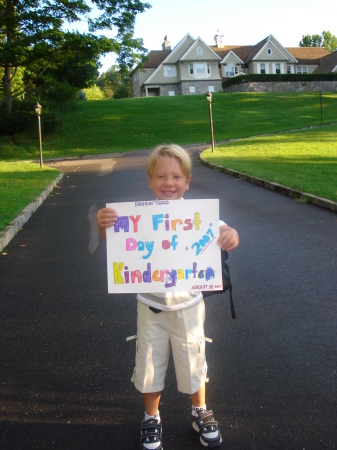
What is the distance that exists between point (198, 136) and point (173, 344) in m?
32.7

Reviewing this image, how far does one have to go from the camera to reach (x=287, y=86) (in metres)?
57.2

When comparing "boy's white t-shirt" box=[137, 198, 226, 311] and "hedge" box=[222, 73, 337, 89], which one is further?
"hedge" box=[222, 73, 337, 89]

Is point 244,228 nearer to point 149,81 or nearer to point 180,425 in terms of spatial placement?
point 180,425

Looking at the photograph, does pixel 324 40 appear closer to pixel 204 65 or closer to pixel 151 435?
pixel 204 65

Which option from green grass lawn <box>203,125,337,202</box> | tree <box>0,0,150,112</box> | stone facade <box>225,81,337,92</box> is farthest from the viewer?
stone facade <box>225,81,337,92</box>

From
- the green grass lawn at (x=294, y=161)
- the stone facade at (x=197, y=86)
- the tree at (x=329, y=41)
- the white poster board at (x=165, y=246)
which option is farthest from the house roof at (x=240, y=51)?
the white poster board at (x=165, y=246)

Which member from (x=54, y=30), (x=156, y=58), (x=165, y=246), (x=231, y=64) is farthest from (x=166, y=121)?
(x=165, y=246)

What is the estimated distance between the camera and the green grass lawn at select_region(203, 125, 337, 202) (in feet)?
36.6

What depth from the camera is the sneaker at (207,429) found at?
258cm

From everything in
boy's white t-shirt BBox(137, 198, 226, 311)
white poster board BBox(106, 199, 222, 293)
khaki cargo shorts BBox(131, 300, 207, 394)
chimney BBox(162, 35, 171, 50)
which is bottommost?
khaki cargo shorts BBox(131, 300, 207, 394)

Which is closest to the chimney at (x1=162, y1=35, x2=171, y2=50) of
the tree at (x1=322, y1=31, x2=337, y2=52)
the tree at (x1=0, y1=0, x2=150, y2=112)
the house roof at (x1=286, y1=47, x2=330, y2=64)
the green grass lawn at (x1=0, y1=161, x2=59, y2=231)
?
the house roof at (x1=286, y1=47, x2=330, y2=64)

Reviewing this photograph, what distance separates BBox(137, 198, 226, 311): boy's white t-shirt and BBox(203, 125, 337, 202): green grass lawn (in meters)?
7.17

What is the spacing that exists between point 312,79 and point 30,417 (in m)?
61.1

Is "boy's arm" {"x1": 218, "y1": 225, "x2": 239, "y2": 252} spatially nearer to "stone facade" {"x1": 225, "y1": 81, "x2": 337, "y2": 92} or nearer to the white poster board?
the white poster board
